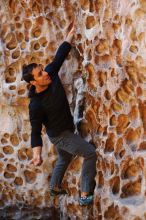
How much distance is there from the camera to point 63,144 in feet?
13.1

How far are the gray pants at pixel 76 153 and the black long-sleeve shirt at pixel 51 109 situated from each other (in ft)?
0.23

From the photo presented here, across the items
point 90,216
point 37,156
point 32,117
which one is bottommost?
point 90,216

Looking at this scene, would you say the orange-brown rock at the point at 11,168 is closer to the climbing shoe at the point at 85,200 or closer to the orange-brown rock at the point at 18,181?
the orange-brown rock at the point at 18,181

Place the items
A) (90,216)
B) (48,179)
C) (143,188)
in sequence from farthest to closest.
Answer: (48,179), (90,216), (143,188)

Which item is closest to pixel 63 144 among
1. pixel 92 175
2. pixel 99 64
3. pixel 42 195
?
pixel 92 175

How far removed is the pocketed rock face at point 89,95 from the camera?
12.4 feet

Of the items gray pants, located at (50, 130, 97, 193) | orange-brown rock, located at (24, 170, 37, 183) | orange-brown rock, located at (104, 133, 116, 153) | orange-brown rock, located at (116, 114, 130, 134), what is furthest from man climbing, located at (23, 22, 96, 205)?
orange-brown rock, located at (24, 170, 37, 183)

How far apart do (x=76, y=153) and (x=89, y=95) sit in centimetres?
56

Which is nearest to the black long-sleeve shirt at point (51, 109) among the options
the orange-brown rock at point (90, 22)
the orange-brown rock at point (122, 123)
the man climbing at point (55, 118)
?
the man climbing at point (55, 118)

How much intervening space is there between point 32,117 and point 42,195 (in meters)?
1.24

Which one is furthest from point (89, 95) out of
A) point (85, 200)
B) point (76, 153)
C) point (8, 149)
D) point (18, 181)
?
point (18, 181)

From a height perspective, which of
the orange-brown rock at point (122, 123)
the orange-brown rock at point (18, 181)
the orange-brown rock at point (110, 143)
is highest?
the orange-brown rock at point (122, 123)

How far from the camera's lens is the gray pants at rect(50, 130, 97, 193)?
13.0ft

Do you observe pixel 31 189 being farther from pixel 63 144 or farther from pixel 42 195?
pixel 63 144
